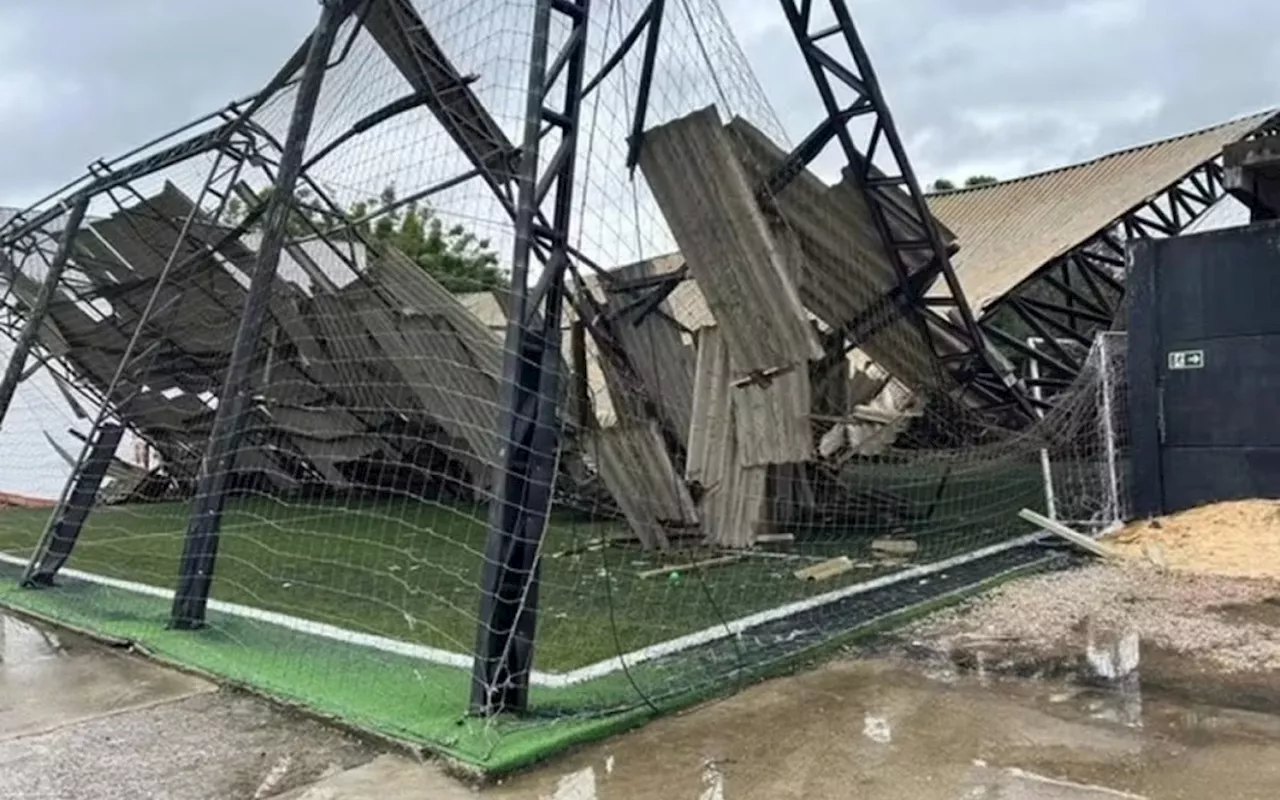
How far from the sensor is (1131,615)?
18.1 ft

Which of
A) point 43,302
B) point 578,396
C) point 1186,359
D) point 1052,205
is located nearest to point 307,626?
point 578,396

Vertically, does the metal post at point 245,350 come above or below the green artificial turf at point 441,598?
above

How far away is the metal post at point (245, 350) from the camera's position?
17.6 feet

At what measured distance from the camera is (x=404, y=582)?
7195 millimetres

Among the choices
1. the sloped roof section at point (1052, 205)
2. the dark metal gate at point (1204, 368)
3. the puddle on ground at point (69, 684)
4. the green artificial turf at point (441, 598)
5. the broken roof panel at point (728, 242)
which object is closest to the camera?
the green artificial turf at point (441, 598)

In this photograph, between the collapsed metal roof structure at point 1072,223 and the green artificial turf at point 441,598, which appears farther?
the collapsed metal roof structure at point 1072,223

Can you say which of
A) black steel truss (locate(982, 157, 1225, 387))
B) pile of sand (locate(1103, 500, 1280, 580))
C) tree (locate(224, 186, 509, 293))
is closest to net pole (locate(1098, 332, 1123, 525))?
pile of sand (locate(1103, 500, 1280, 580))

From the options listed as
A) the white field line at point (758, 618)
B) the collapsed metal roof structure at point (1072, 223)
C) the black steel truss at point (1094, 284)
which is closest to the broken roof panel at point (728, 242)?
the white field line at point (758, 618)

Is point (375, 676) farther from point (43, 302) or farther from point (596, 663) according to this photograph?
point (43, 302)

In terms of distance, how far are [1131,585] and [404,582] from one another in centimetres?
487

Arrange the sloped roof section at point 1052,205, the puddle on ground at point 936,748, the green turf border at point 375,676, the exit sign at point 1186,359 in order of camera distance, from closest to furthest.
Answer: the puddle on ground at point 936,748 < the green turf border at point 375,676 < the exit sign at point 1186,359 < the sloped roof section at point 1052,205

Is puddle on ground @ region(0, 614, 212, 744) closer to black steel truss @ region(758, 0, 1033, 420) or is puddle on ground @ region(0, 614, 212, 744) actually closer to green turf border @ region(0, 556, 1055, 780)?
green turf border @ region(0, 556, 1055, 780)

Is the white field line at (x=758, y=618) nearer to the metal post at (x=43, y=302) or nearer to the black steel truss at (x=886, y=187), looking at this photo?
the black steel truss at (x=886, y=187)

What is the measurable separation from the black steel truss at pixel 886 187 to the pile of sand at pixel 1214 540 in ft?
7.17
